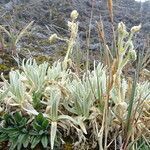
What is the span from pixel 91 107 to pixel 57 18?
334 centimetres

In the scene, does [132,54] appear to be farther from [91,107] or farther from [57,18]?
[57,18]

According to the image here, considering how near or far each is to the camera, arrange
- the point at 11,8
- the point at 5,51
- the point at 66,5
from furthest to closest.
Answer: the point at 66,5, the point at 11,8, the point at 5,51

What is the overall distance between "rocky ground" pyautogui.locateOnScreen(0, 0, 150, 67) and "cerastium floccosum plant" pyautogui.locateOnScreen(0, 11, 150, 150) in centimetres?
178

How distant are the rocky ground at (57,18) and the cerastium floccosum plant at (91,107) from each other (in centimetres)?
178

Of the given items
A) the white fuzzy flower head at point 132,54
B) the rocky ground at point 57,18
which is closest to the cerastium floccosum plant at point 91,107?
the white fuzzy flower head at point 132,54

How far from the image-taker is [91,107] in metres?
3.04

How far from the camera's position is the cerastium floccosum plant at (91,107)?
112 inches

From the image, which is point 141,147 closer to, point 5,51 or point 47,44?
point 5,51

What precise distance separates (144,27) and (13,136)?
12.8ft

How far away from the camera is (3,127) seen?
290 cm

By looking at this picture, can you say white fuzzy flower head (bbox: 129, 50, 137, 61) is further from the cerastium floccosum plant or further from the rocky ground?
the rocky ground

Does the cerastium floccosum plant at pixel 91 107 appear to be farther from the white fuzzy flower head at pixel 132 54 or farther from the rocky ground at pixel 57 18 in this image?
the rocky ground at pixel 57 18

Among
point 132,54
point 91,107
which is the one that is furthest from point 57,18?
point 132,54

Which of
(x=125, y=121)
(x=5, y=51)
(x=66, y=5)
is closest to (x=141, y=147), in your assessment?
(x=125, y=121)
